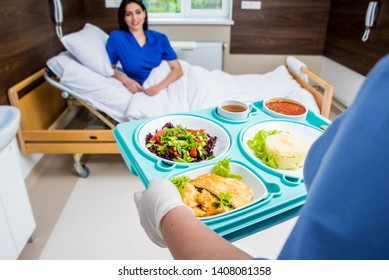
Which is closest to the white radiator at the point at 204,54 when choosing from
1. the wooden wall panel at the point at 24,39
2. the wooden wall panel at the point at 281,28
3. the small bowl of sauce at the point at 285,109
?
the wooden wall panel at the point at 281,28

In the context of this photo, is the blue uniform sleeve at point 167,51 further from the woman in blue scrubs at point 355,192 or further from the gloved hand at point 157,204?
the woman in blue scrubs at point 355,192

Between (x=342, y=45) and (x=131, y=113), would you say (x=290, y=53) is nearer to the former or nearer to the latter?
(x=342, y=45)

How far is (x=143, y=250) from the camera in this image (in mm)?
1704

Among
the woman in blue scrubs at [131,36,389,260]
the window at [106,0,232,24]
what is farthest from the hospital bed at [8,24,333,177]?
the woman in blue scrubs at [131,36,389,260]

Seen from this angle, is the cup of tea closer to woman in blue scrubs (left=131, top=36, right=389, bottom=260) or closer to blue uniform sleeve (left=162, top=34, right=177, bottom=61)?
woman in blue scrubs (left=131, top=36, right=389, bottom=260)

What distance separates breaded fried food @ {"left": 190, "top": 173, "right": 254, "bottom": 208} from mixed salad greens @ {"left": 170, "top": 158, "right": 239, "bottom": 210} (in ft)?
0.04

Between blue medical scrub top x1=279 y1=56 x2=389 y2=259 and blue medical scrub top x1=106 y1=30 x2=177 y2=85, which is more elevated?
blue medical scrub top x1=279 y1=56 x2=389 y2=259

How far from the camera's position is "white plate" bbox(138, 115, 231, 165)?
1.01m

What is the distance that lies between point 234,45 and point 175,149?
122 inches

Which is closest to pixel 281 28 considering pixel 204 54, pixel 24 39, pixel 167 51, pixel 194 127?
pixel 204 54

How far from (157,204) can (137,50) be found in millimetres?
2106

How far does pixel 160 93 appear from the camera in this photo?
7.84ft

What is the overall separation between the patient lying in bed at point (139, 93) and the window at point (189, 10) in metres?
1.24
